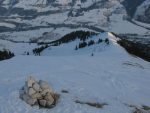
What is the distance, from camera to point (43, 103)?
47594 millimetres

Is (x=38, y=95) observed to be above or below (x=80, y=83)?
above

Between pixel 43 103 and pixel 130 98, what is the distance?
507 inches

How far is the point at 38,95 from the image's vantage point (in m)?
48.1

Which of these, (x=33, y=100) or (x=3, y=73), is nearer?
(x=33, y=100)

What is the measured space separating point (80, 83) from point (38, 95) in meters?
12.2

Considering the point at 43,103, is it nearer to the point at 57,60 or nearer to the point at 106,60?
the point at 57,60

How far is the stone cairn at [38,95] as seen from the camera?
4769cm

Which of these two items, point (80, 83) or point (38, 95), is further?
point (80, 83)

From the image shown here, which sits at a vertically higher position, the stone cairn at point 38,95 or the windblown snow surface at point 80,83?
the stone cairn at point 38,95

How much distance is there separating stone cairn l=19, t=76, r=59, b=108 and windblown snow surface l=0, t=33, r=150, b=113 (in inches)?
27.2

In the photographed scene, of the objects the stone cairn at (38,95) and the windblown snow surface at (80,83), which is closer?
the stone cairn at (38,95)

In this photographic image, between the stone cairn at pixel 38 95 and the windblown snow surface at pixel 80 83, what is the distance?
2.27ft

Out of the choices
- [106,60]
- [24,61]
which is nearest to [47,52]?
[106,60]

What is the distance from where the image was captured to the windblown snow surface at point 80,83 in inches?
1887
